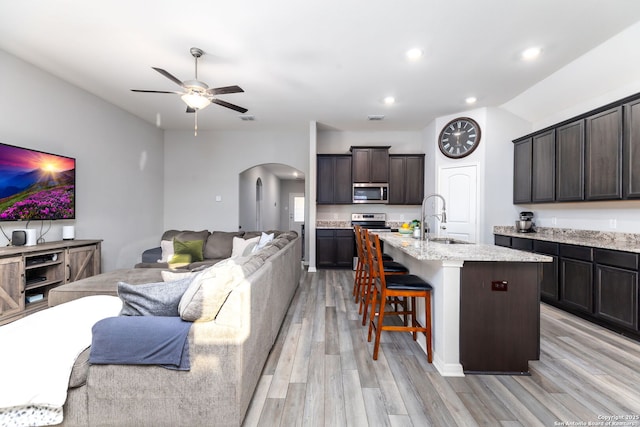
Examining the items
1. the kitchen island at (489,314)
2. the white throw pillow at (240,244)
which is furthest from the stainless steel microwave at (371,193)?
the kitchen island at (489,314)

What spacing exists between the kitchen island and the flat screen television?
429cm

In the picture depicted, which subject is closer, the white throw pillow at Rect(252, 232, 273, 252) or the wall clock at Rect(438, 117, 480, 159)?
the white throw pillow at Rect(252, 232, 273, 252)

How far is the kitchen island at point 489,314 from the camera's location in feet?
6.63

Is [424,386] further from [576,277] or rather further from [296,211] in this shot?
[296,211]

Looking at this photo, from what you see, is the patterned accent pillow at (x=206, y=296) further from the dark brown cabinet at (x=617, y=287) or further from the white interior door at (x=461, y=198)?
the white interior door at (x=461, y=198)

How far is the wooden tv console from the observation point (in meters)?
2.73

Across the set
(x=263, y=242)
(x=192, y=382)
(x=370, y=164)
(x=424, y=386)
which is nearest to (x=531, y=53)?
(x=370, y=164)

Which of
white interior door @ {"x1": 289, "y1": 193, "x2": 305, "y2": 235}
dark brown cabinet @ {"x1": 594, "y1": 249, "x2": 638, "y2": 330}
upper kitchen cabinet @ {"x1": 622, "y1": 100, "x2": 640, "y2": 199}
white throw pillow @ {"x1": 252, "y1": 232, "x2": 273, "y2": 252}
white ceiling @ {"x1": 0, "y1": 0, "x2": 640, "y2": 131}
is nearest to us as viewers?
white ceiling @ {"x1": 0, "y1": 0, "x2": 640, "y2": 131}

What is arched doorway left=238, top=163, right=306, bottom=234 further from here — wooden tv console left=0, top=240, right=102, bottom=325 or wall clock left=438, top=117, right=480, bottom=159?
wall clock left=438, top=117, right=480, bottom=159

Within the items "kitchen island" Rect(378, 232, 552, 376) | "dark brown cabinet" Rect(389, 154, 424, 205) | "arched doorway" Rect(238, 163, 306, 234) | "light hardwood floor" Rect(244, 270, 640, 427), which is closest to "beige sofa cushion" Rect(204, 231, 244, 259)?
"arched doorway" Rect(238, 163, 306, 234)

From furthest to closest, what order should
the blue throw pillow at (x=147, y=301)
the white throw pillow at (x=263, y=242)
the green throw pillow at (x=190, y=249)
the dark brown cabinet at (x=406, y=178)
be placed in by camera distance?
the dark brown cabinet at (x=406, y=178) < the green throw pillow at (x=190, y=249) < the white throw pillow at (x=263, y=242) < the blue throw pillow at (x=147, y=301)

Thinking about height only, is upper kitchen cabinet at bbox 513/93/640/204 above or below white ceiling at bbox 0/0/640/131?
below

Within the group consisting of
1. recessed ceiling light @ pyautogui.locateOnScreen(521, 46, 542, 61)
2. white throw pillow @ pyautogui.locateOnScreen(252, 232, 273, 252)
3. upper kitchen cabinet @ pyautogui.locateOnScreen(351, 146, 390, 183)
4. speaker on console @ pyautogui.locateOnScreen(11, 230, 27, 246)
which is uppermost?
recessed ceiling light @ pyautogui.locateOnScreen(521, 46, 542, 61)

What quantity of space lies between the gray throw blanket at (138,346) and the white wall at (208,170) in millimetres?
4761
